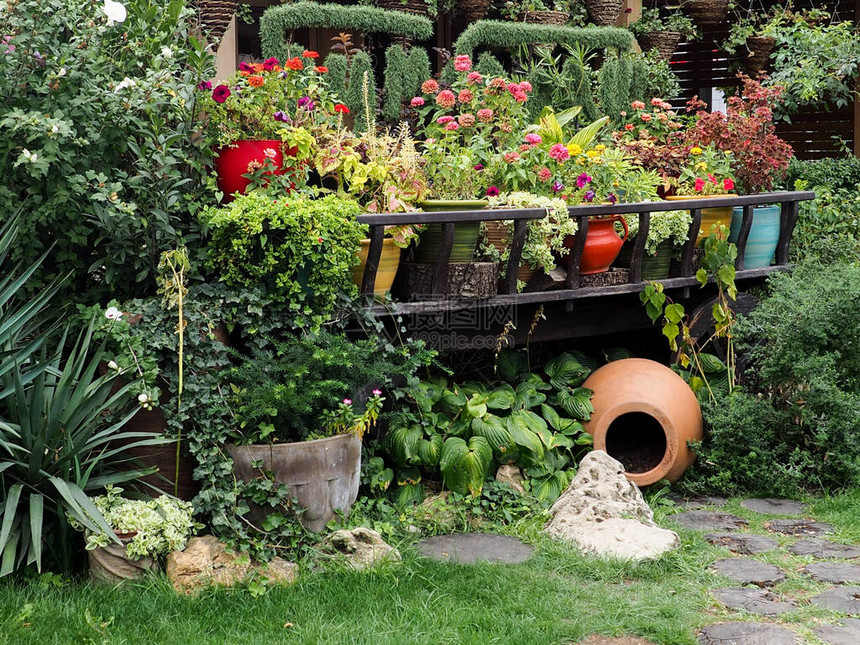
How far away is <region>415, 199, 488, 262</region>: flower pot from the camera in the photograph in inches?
196

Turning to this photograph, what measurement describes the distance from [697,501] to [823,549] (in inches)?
35.0

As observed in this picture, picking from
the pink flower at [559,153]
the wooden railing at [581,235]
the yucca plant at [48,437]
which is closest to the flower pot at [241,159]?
the wooden railing at [581,235]


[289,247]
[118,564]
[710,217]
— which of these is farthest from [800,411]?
[118,564]

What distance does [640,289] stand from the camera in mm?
5863

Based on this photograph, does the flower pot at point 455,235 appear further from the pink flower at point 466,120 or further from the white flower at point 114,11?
the white flower at point 114,11

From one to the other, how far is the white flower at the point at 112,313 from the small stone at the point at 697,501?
10.3 ft

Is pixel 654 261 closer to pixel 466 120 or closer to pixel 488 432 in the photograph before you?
pixel 466 120

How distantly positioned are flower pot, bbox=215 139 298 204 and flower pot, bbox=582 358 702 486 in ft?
7.54

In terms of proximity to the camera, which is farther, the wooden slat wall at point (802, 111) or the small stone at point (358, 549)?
the wooden slat wall at point (802, 111)

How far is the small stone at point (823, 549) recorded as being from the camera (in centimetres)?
455

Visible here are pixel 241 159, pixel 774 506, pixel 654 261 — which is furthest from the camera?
pixel 654 261

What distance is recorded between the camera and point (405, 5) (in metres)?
7.45

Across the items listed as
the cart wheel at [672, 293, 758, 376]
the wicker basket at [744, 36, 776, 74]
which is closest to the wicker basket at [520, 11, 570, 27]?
the wicker basket at [744, 36, 776, 74]

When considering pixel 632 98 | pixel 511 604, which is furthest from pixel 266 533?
pixel 632 98
